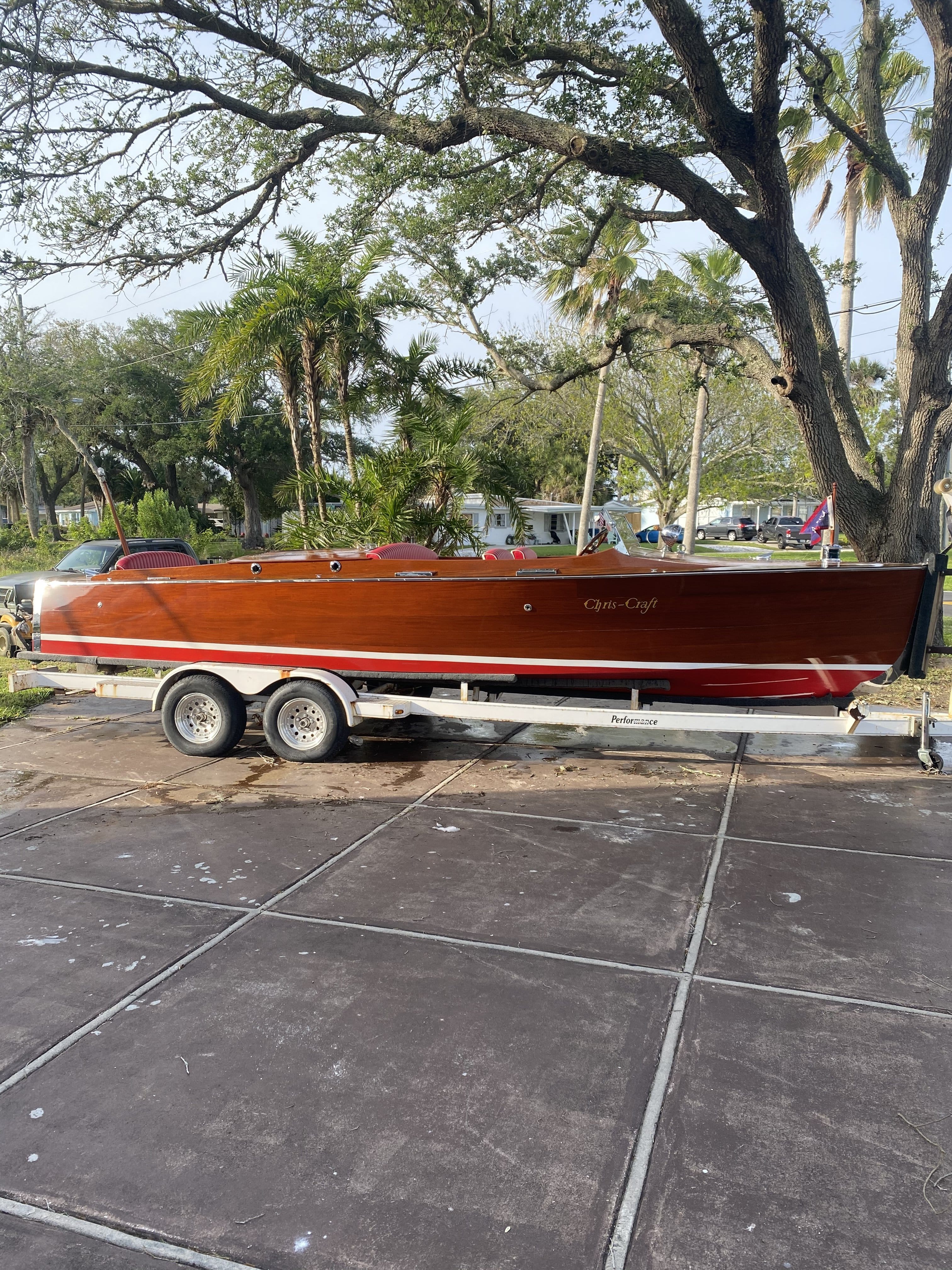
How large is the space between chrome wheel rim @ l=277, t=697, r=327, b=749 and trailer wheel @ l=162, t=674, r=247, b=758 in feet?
1.21

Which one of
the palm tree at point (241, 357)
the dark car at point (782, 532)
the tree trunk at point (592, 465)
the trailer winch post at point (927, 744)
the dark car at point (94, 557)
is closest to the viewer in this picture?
the trailer winch post at point (927, 744)

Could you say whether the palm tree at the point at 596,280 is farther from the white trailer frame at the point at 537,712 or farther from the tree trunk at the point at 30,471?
the tree trunk at the point at 30,471

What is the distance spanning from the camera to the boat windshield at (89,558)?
12.1 meters

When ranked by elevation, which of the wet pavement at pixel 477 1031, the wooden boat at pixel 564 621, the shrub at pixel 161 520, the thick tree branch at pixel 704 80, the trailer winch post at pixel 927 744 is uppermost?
the thick tree branch at pixel 704 80

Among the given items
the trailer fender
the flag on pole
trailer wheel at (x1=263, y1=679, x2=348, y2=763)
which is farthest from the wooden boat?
the flag on pole

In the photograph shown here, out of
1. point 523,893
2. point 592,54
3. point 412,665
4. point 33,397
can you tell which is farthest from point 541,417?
point 523,893

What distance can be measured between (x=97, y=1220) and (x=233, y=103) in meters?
11.0

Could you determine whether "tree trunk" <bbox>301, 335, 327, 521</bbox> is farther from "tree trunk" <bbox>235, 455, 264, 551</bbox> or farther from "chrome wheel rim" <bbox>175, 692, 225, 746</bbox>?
"tree trunk" <bbox>235, 455, 264, 551</bbox>

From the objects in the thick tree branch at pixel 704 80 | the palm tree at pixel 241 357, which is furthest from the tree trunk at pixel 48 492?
the thick tree branch at pixel 704 80

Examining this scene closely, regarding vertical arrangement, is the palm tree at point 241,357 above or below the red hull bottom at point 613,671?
above

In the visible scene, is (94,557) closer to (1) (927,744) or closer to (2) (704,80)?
(2) (704,80)

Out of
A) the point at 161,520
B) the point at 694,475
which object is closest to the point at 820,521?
the point at 161,520

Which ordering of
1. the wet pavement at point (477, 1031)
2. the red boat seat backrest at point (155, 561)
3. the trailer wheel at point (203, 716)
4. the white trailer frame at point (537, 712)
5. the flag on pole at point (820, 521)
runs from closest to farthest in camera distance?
the wet pavement at point (477, 1031) → the white trailer frame at point (537, 712) → the flag on pole at point (820, 521) → the trailer wheel at point (203, 716) → the red boat seat backrest at point (155, 561)

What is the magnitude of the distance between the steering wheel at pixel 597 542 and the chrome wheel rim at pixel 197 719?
3.27m
